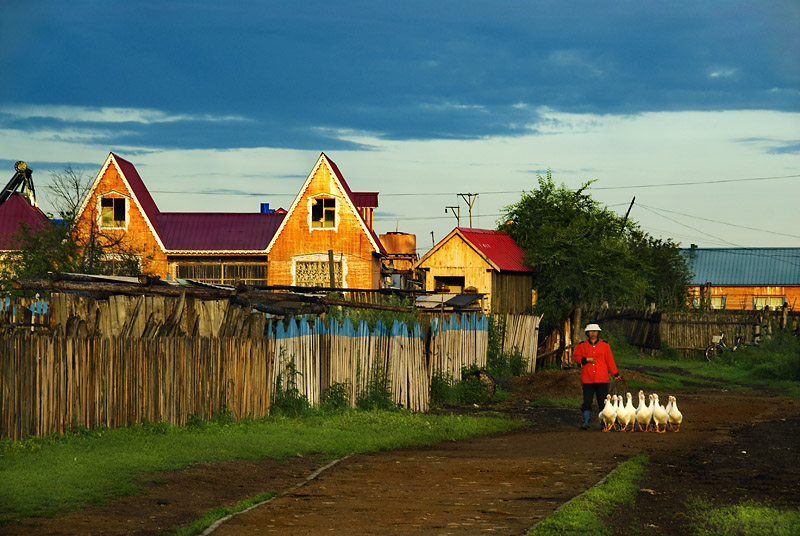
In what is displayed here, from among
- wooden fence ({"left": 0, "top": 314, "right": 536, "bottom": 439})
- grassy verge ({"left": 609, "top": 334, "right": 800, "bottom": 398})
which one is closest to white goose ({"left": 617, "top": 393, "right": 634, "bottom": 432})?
wooden fence ({"left": 0, "top": 314, "right": 536, "bottom": 439})

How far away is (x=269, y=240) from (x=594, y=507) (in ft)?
119

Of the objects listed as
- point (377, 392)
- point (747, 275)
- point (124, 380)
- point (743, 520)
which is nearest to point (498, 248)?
point (377, 392)

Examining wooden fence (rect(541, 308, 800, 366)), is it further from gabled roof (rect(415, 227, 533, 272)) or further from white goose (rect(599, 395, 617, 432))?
white goose (rect(599, 395, 617, 432))

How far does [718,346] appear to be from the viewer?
120ft

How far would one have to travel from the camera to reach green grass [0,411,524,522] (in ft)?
31.1

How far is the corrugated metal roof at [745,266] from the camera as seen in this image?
77688 millimetres

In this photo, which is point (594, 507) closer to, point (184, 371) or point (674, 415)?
point (184, 371)

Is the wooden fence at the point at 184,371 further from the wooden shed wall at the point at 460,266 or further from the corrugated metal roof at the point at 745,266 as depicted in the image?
the corrugated metal roof at the point at 745,266

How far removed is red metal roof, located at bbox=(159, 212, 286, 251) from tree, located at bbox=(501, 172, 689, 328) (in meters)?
10.9

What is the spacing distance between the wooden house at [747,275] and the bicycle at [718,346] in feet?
126

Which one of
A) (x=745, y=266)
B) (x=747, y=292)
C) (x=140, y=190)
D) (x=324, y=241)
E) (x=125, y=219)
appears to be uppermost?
(x=140, y=190)

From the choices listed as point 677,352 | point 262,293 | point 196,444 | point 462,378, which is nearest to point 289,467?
point 196,444

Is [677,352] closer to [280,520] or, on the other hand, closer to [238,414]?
[238,414]

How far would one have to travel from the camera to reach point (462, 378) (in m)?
23.4
